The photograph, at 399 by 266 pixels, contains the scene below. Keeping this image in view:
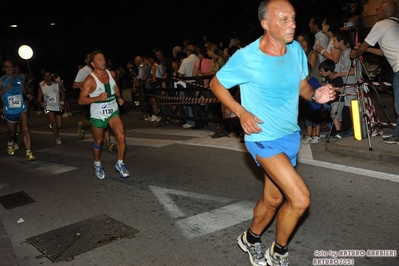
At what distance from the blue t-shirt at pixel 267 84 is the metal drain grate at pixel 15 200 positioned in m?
4.20

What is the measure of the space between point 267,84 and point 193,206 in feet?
8.32

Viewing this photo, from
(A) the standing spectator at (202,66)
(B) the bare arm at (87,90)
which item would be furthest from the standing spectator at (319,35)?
(B) the bare arm at (87,90)

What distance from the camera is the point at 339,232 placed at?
14.6ft

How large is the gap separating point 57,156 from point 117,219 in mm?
4983

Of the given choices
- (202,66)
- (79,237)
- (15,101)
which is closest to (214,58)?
(202,66)

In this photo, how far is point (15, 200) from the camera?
22.2 feet

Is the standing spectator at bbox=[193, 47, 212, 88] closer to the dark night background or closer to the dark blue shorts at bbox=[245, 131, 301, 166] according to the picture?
the dark blue shorts at bbox=[245, 131, 301, 166]

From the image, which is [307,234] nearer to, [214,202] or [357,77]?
[214,202]

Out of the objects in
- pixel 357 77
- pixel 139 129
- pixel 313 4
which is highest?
pixel 313 4

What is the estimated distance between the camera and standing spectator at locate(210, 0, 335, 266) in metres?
3.45

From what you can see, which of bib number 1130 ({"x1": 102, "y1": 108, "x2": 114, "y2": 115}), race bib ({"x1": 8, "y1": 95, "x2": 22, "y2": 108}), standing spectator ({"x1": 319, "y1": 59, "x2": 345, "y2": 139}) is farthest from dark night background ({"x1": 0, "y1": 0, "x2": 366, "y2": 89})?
bib number 1130 ({"x1": 102, "y1": 108, "x2": 114, "y2": 115})

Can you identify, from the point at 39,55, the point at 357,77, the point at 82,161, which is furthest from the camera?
the point at 39,55

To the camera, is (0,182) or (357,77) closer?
(357,77)

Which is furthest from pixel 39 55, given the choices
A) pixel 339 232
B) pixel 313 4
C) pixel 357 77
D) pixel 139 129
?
pixel 339 232
